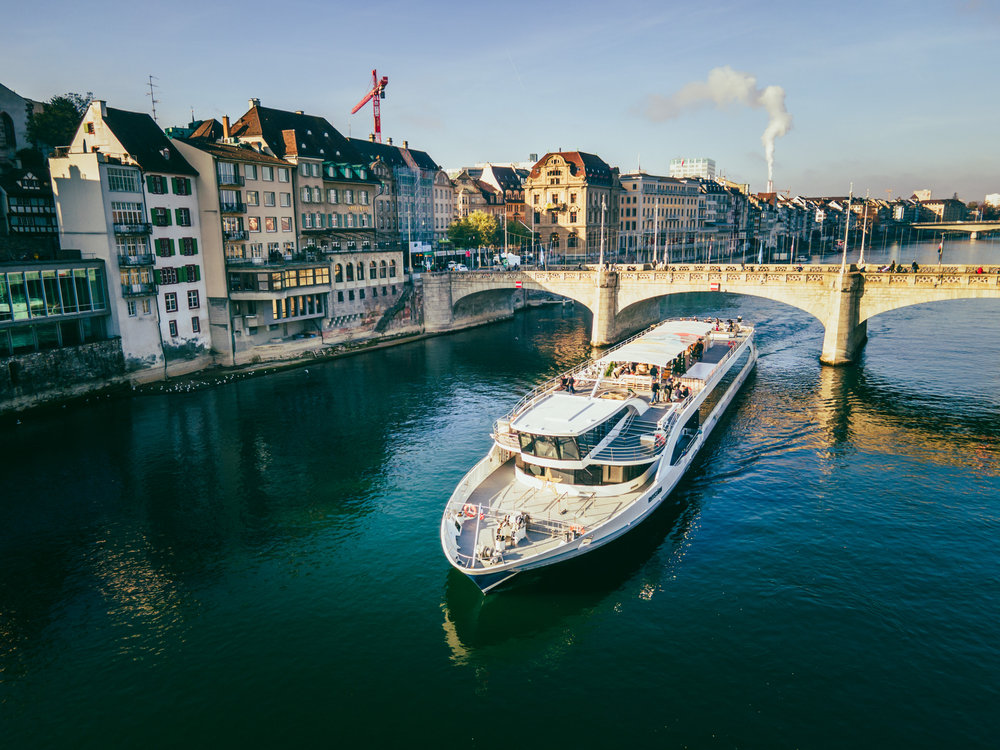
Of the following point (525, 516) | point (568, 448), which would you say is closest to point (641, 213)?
point (568, 448)

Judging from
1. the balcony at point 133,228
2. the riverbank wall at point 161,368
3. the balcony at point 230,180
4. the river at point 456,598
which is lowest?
the river at point 456,598

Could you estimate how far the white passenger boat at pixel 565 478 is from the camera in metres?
31.0

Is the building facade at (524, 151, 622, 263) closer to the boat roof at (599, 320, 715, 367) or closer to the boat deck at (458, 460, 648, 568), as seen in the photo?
the boat roof at (599, 320, 715, 367)

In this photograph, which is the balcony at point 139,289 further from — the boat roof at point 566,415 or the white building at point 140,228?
the boat roof at point 566,415

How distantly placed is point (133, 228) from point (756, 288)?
69.5 metres

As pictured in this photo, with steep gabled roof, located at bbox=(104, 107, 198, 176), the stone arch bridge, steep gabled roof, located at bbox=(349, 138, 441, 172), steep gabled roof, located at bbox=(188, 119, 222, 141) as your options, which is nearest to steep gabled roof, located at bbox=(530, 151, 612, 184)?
steep gabled roof, located at bbox=(349, 138, 441, 172)

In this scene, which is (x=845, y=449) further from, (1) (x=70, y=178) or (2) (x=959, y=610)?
(1) (x=70, y=178)

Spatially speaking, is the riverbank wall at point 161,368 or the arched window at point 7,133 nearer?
the riverbank wall at point 161,368

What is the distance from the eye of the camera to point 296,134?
85000mm

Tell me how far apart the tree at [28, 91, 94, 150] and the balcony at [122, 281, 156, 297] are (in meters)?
34.8

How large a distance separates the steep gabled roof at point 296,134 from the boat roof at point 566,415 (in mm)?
60564

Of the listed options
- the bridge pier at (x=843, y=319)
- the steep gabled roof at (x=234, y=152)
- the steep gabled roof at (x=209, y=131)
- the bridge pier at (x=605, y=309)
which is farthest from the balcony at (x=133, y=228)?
the bridge pier at (x=843, y=319)

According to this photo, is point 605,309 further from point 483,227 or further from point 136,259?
point 136,259

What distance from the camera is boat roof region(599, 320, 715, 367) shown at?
171ft
